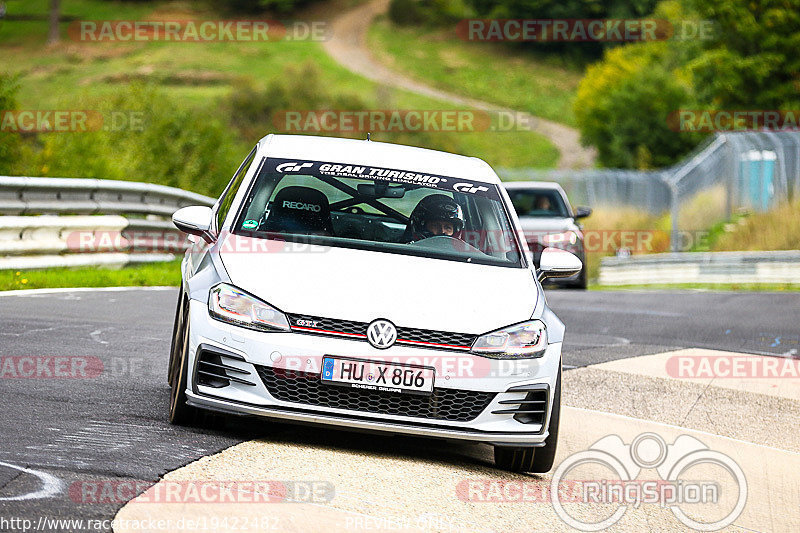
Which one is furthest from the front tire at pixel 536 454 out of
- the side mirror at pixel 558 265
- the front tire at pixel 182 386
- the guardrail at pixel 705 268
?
the guardrail at pixel 705 268

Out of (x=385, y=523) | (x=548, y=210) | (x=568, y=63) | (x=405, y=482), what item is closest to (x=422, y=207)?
(x=405, y=482)

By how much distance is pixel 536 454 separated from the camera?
6.61 metres

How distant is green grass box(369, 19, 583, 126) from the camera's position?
104 m

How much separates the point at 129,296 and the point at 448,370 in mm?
7987

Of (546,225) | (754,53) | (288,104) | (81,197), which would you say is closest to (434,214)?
(81,197)

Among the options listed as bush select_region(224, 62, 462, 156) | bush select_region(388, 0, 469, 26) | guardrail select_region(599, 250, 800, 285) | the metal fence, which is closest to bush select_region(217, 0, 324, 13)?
bush select_region(388, 0, 469, 26)

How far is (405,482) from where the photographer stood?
5.95 metres

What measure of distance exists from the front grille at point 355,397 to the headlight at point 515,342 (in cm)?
23

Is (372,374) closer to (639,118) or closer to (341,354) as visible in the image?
(341,354)

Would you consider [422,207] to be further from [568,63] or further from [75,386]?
[568,63]

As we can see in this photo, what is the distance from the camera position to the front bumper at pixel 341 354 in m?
6.06

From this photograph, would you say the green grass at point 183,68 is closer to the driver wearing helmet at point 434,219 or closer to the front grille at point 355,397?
the driver wearing helmet at point 434,219

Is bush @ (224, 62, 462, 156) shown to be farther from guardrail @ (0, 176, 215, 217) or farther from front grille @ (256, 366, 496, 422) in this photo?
front grille @ (256, 366, 496, 422)

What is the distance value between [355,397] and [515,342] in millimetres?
834
